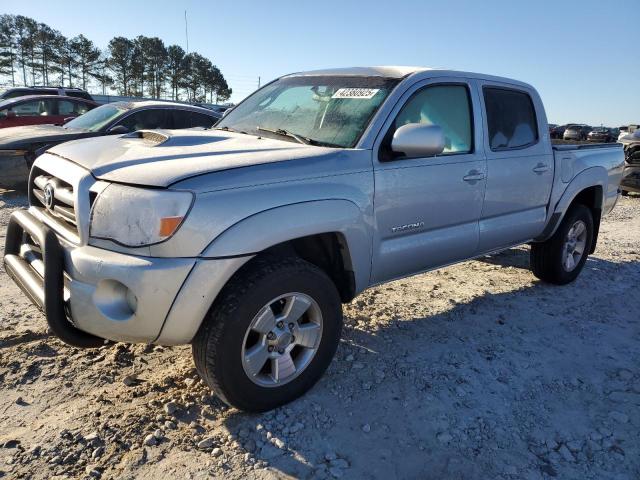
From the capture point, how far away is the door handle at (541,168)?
4.25m

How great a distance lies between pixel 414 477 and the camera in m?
2.29

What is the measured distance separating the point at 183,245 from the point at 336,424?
1254mm

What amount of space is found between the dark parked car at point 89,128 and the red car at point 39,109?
3.45 metres

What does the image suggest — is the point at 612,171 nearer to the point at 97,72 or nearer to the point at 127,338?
the point at 127,338

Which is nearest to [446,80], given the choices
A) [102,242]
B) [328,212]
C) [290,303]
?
[328,212]

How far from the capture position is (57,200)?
8.81 ft

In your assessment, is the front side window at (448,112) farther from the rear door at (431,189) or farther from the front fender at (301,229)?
the front fender at (301,229)

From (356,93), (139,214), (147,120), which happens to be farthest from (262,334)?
(147,120)

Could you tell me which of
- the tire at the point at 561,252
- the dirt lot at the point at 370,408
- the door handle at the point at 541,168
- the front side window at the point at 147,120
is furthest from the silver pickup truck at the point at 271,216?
the front side window at the point at 147,120

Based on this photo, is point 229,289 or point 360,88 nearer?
point 229,289

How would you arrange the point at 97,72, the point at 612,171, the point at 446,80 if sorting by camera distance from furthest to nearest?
the point at 97,72 < the point at 612,171 < the point at 446,80

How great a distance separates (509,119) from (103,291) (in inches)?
136

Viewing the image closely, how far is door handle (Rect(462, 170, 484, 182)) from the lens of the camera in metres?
3.54

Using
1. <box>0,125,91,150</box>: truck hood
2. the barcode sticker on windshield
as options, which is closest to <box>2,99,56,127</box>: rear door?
<box>0,125,91,150</box>: truck hood
